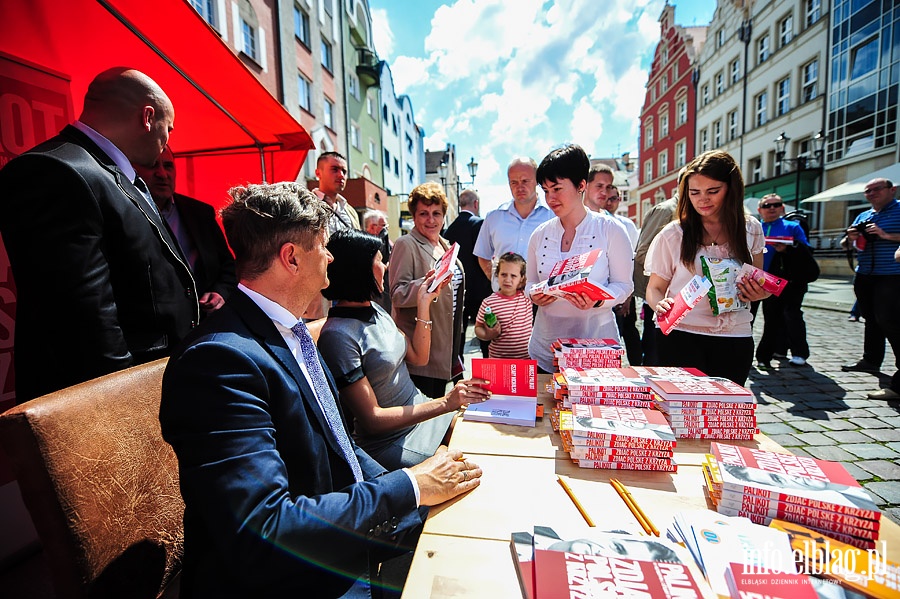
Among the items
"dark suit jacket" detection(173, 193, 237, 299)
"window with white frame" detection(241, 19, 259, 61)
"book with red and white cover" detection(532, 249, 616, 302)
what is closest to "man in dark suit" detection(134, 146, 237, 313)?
"dark suit jacket" detection(173, 193, 237, 299)

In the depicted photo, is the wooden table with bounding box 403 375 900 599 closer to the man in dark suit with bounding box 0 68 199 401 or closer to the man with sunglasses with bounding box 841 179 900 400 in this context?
the man in dark suit with bounding box 0 68 199 401

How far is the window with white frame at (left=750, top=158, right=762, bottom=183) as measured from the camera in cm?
2406

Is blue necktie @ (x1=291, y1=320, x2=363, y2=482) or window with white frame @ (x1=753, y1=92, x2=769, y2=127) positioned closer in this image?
blue necktie @ (x1=291, y1=320, x2=363, y2=482)

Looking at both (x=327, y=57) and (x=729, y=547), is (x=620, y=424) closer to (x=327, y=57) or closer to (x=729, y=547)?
(x=729, y=547)

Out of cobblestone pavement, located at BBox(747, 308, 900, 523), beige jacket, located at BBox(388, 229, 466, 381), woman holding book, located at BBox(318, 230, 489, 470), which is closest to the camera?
woman holding book, located at BBox(318, 230, 489, 470)

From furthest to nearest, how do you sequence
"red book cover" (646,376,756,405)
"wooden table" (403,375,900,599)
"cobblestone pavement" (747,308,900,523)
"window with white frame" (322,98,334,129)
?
"window with white frame" (322,98,334,129), "cobblestone pavement" (747,308,900,523), "red book cover" (646,376,756,405), "wooden table" (403,375,900,599)

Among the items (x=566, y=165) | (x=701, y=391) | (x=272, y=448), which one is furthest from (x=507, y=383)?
(x=566, y=165)

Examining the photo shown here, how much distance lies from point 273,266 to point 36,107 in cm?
257

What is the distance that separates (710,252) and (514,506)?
1.86 meters

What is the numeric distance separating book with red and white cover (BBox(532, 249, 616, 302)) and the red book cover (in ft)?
1.66

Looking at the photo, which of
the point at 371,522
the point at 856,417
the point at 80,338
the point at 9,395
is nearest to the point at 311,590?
the point at 371,522

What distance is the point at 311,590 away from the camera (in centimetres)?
109

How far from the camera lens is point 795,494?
968 mm

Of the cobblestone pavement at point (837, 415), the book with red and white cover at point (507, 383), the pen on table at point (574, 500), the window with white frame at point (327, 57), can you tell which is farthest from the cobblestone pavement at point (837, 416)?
the window with white frame at point (327, 57)
